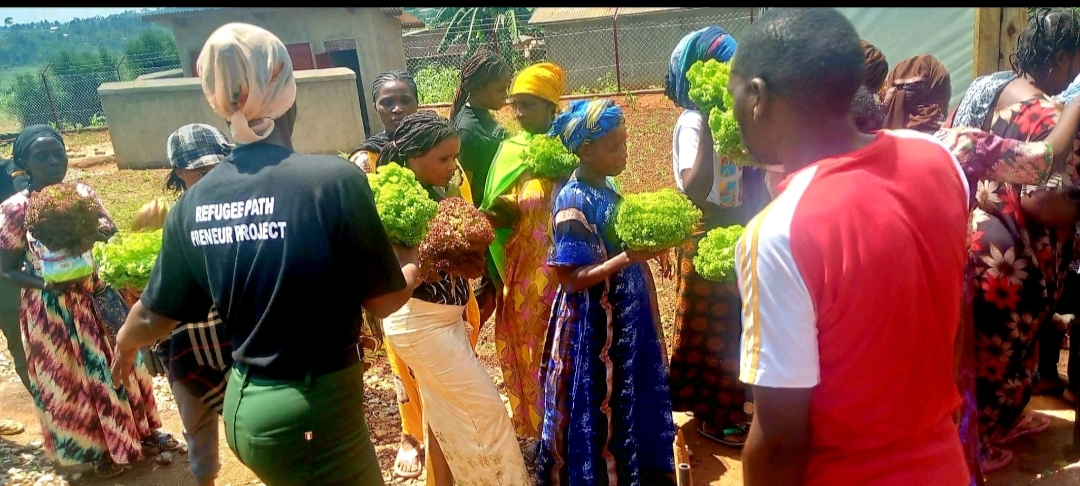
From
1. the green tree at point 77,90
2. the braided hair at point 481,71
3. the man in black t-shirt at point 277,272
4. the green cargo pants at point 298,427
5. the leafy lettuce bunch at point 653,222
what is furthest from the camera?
the green tree at point 77,90

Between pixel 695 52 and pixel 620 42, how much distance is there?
715 inches

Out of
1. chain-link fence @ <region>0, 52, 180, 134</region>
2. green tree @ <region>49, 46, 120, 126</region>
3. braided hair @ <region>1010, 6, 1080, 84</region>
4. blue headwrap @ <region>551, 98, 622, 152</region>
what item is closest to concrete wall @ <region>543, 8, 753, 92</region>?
chain-link fence @ <region>0, 52, 180, 134</region>

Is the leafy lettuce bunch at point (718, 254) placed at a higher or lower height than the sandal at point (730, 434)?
higher

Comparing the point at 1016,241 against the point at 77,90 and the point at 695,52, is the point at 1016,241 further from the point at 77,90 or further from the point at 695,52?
the point at 77,90

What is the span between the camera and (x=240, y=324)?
240 cm

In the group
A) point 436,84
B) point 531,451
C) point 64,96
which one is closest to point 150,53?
point 64,96

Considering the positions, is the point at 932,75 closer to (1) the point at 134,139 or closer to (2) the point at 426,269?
(2) the point at 426,269

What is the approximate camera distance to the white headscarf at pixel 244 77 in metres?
2.31

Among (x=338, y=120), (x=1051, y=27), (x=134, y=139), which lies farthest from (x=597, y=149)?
(x=134, y=139)

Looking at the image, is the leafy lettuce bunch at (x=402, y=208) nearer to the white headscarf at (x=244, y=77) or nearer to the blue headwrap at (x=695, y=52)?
the white headscarf at (x=244, y=77)

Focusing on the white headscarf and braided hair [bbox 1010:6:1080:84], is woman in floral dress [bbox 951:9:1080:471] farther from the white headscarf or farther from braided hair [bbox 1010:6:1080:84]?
the white headscarf

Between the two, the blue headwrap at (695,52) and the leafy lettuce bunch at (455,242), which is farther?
the blue headwrap at (695,52)

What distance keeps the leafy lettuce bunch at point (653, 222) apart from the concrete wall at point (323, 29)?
16.2 m

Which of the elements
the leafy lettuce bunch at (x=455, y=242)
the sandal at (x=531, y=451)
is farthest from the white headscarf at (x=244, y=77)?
the sandal at (x=531, y=451)
